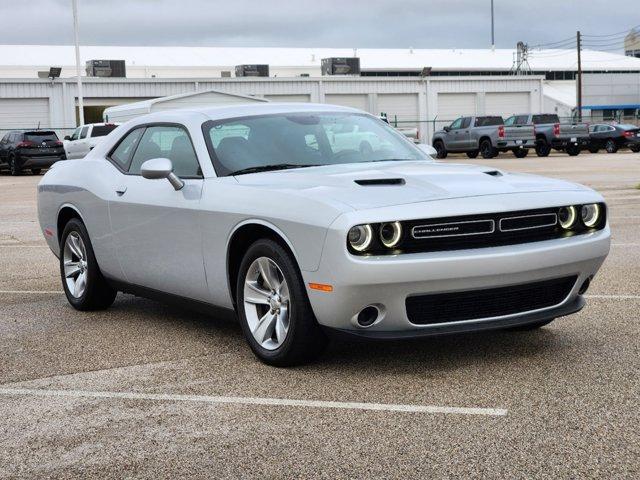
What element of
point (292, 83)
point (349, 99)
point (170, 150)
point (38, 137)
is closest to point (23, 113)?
point (38, 137)

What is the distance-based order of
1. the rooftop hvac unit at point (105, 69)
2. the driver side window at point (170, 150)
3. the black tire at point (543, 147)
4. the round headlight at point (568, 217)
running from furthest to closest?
1. the rooftop hvac unit at point (105, 69)
2. the black tire at point (543, 147)
3. the driver side window at point (170, 150)
4. the round headlight at point (568, 217)

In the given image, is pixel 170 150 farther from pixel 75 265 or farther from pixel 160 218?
pixel 75 265

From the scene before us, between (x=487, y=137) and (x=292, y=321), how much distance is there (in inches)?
1483

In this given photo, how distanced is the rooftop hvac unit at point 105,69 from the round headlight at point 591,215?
48.7 m

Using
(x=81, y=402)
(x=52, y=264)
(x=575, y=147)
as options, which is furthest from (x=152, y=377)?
(x=575, y=147)

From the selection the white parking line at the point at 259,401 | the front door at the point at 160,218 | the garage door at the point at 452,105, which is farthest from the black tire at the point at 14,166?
the white parking line at the point at 259,401

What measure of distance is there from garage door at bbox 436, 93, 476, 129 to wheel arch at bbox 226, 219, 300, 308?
181 feet

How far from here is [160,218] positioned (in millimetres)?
6758

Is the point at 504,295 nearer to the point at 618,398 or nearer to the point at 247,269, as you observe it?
the point at 618,398

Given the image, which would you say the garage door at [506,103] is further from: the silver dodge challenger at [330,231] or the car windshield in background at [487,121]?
the silver dodge challenger at [330,231]

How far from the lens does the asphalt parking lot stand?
4203mm

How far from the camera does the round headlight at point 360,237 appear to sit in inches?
207

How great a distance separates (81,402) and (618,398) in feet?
8.71

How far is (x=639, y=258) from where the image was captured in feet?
32.8
